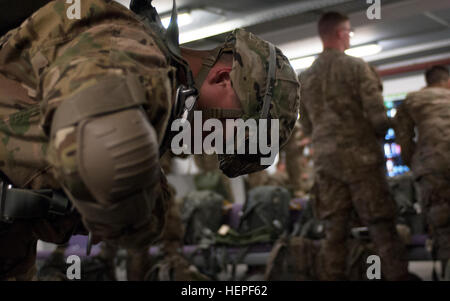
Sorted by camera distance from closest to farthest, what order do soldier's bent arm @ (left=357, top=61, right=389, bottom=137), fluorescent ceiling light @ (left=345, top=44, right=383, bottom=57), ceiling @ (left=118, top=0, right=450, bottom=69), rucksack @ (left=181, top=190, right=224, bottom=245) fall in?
ceiling @ (left=118, top=0, right=450, bottom=69) → soldier's bent arm @ (left=357, top=61, right=389, bottom=137) → fluorescent ceiling light @ (left=345, top=44, right=383, bottom=57) → rucksack @ (left=181, top=190, right=224, bottom=245)

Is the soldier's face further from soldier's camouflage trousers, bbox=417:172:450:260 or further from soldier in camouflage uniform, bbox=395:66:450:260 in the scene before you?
soldier's camouflage trousers, bbox=417:172:450:260

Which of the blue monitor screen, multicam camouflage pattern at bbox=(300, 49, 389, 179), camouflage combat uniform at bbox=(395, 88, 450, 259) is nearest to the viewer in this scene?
camouflage combat uniform at bbox=(395, 88, 450, 259)

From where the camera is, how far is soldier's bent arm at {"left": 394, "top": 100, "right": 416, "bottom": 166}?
3.06 metres

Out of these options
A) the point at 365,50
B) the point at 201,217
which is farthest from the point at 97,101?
the point at 201,217

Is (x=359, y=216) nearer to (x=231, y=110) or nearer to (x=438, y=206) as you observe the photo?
(x=438, y=206)

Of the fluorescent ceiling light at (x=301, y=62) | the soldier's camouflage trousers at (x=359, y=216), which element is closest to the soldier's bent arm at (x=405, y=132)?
the soldier's camouflage trousers at (x=359, y=216)

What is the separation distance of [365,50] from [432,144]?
158 centimetres

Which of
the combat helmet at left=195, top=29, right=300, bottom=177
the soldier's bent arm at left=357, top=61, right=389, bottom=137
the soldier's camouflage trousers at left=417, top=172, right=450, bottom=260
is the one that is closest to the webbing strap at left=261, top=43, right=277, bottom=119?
the combat helmet at left=195, top=29, right=300, bottom=177

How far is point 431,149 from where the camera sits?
280 centimetres

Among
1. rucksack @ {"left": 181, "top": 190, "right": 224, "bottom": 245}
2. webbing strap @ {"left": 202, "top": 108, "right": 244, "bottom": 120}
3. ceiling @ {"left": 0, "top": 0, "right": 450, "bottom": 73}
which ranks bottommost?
rucksack @ {"left": 181, "top": 190, "right": 224, "bottom": 245}

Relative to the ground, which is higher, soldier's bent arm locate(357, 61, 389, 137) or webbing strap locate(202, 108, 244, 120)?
soldier's bent arm locate(357, 61, 389, 137)

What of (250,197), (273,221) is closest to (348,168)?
(273,221)
